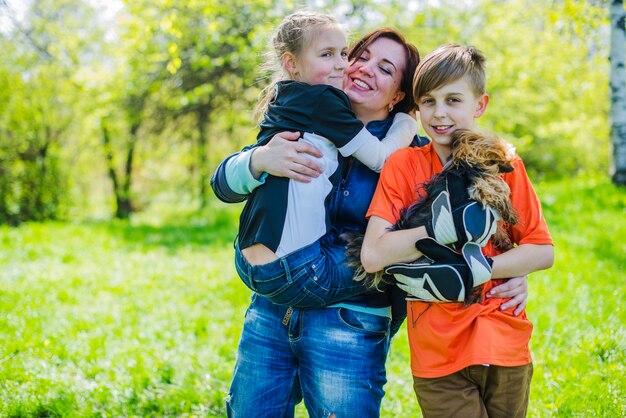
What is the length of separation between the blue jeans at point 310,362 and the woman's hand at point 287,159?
0.55 metres

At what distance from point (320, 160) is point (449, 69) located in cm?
62

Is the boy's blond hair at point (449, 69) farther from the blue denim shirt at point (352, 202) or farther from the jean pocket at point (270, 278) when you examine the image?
the jean pocket at point (270, 278)

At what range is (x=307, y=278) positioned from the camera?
222cm

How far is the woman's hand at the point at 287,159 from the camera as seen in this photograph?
2.26m

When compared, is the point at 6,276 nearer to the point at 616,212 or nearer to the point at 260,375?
the point at 260,375

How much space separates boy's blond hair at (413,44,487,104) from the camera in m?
2.35

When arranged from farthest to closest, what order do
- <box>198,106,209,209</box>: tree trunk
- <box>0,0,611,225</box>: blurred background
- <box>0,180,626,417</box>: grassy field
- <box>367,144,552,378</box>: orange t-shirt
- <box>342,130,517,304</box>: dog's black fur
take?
<box>198,106,209,209</box>: tree trunk
<box>0,0,611,225</box>: blurred background
<box>0,180,626,417</box>: grassy field
<box>367,144,552,378</box>: orange t-shirt
<box>342,130,517,304</box>: dog's black fur

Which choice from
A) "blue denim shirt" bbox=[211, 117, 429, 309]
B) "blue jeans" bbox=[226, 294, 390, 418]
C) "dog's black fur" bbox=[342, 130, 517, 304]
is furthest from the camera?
"blue denim shirt" bbox=[211, 117, 429, 309]

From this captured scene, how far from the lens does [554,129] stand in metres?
16.9

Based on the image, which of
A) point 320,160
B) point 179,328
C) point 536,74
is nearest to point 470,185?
point 320,160

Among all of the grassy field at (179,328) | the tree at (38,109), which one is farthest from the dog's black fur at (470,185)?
the tree at (38,109)

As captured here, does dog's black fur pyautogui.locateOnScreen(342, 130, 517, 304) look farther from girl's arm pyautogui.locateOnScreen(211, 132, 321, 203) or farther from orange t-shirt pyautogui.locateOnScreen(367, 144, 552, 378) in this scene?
girl's arm pyautogui.locateOnScreen(211, 132, 321, 203)

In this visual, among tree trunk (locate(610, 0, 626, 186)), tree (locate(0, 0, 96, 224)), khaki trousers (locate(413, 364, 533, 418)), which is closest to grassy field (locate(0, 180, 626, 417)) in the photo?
tree trunk (locate(610, 0, 626, 186))

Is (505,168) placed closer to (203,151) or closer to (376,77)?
(376,77)
